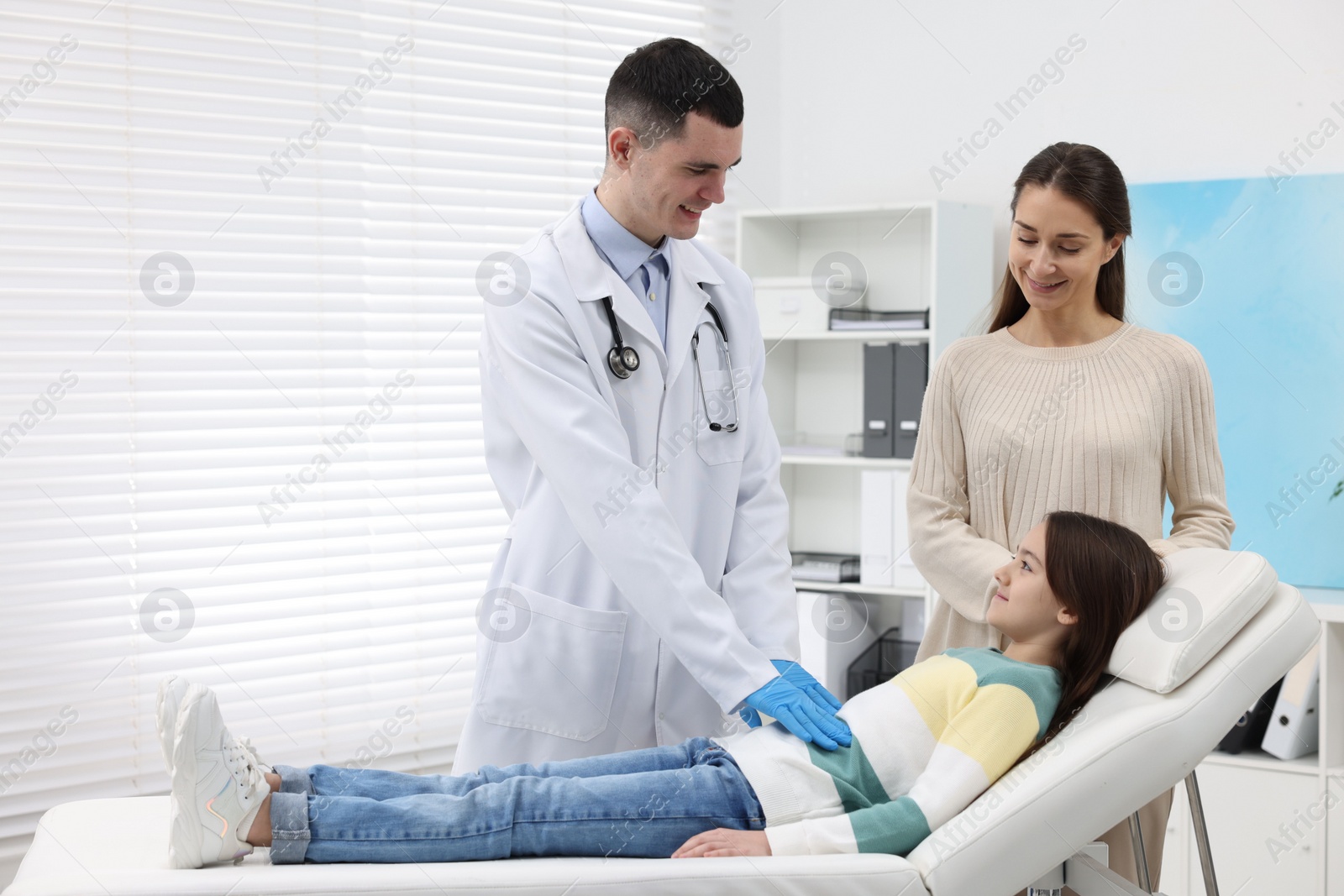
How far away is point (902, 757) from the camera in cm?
137

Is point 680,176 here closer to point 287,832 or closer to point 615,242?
point 615,242

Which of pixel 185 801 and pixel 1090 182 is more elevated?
pixel 1090 182

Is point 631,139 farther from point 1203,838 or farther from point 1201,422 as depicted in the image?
point 1203,838

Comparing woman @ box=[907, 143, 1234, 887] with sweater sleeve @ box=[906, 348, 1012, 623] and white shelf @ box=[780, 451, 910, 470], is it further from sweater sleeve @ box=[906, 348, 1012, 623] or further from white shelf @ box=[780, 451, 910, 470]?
white shelf @ box=[780, 451, 910, 470]

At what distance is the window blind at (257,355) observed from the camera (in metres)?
2.31

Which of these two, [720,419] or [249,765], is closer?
[249,765]

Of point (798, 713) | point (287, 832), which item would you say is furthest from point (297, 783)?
point (798, 713)

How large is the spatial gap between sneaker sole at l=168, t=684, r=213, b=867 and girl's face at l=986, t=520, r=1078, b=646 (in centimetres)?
105

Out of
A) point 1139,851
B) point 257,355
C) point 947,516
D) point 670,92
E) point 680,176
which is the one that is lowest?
point 1139,851

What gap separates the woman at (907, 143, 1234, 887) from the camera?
58.5 inches

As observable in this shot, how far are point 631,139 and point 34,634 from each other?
180cm

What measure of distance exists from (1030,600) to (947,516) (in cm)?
20

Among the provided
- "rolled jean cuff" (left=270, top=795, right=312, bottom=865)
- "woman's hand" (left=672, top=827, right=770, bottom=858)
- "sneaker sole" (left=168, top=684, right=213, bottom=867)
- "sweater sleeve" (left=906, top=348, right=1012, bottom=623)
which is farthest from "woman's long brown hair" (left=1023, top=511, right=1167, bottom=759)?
"sneaker sole" (left=168, top=684, right=213, bottom=867)

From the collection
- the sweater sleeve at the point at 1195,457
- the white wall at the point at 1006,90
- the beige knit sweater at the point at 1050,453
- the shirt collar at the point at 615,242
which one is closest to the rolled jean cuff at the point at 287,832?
the shirt collar at the point at 615,242
